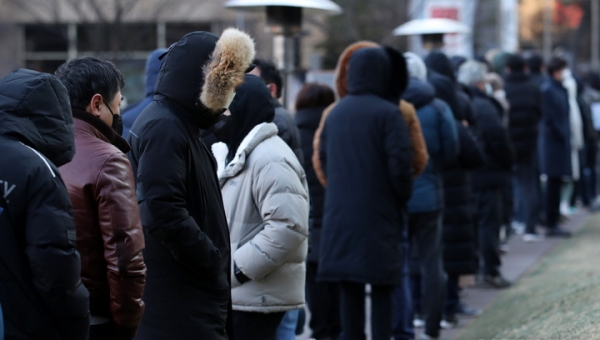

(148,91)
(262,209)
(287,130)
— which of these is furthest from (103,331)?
(148,91)

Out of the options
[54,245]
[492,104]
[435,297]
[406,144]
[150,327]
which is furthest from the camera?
[492,104]

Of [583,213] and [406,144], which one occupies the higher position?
[406,144]

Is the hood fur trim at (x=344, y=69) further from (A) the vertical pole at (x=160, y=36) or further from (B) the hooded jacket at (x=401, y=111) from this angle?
(A) the vertical pole at (x=160, y=36)

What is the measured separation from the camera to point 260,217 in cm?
464

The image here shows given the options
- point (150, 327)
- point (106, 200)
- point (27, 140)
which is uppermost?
point (27, 140)

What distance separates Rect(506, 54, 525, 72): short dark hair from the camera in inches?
444

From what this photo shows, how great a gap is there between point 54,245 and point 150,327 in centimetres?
100

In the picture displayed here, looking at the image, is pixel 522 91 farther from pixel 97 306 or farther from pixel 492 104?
pixel 97 306

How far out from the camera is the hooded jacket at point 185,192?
371cm

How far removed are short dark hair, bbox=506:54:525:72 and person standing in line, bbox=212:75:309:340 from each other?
23.3ft

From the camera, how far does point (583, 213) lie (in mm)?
15305

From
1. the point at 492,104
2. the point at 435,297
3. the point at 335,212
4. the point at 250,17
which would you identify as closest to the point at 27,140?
the point at 335,212

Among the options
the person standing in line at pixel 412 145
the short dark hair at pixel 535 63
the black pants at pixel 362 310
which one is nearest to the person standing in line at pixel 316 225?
the person standing in line at pixel 412 145

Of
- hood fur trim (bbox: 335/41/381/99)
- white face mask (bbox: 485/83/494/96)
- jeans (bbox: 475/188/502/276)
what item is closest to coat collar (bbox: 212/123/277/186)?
hood fur trim (bbox: 335/41/381/99)
